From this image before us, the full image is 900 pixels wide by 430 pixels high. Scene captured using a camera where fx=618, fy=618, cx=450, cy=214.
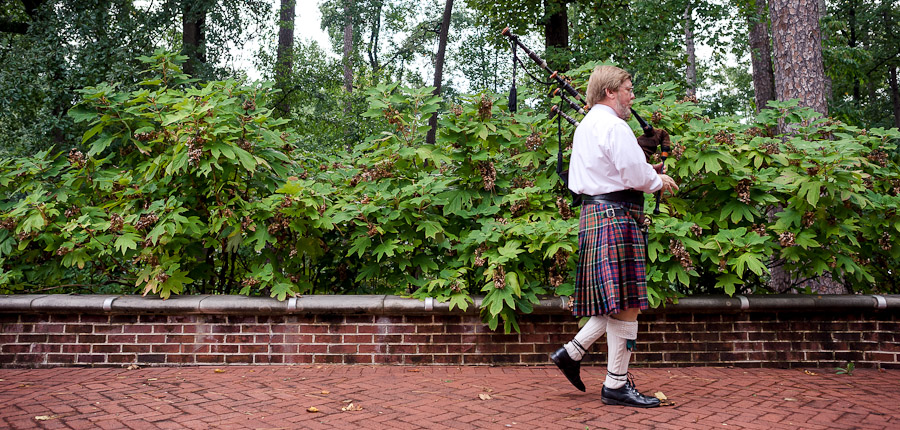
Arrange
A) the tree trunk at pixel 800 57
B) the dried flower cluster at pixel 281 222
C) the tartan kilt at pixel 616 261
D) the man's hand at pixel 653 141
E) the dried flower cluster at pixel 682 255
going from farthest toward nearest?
the tree trunk at pixel 800 57 → the dried flower cluster at pixel 281 222 → the dried flower cluster at pixel 682 255 → the man's hand at pixel 653 141 → the tartan kilt at pixel 616 261

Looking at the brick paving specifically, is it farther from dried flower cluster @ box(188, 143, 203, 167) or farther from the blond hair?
the blond hair

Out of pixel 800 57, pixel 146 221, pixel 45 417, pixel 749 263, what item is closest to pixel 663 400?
pixel 749 263

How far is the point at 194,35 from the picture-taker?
10914 mm

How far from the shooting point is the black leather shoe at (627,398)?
11.8 ft

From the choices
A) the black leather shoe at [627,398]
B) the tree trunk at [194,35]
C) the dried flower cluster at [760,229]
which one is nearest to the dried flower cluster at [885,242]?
the dried flower cluster at [760,229]

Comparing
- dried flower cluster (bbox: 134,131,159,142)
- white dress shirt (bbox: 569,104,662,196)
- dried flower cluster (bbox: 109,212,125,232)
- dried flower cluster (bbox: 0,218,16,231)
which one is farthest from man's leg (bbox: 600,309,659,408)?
dried flower cluster (bbox: 0,218,16,231)

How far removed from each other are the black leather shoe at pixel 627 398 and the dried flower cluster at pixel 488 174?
1.98 meters

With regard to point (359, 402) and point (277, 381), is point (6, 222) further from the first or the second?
point (359, 402)

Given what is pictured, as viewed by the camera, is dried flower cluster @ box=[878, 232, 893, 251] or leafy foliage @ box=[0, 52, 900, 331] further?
dried flower cluster @ box=[878, 232, 893, 251]

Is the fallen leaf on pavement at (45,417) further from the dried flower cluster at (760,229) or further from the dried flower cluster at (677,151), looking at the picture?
the dried flower cluster at (760,229)

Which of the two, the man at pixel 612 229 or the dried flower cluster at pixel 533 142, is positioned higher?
the dried flower cluster at pixel 533 142

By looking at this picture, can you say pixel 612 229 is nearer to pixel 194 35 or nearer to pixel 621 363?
pixel 621 363

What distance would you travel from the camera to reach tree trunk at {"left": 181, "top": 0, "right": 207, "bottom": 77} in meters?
10.3

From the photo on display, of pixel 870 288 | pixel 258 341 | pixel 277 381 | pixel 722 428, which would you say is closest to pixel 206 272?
pixel 258 341
